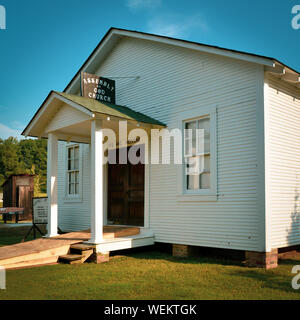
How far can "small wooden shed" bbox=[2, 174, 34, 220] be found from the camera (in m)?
21.1

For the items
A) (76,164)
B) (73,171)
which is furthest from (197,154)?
(73,171)

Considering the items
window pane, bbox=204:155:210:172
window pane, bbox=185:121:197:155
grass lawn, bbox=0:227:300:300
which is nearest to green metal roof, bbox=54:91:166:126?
window pane, bbox=185:121:197:155

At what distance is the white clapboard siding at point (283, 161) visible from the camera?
7.40 metres

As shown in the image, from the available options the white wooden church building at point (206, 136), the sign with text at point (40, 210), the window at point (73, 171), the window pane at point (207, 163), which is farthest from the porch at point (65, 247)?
the window at point (73, 171)

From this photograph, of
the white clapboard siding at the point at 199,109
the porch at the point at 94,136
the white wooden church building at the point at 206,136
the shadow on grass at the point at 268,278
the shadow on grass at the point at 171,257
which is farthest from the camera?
the porch at the point at 94,136

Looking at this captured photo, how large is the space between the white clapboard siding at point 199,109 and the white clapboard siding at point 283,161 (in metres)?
0.41

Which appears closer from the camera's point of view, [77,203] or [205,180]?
[205,180]

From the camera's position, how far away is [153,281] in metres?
6.00

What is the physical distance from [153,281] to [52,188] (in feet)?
15.6

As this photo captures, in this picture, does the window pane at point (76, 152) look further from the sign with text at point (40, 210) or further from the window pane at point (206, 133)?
the window pane at point (206, 133)

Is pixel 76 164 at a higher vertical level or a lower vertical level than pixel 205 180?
higher

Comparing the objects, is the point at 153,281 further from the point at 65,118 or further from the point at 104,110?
the point at 65,118

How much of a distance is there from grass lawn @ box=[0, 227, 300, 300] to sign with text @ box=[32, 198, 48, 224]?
340 centimetres

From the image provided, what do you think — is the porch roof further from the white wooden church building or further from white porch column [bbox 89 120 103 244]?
white porch column [bbox 89 120 103 244]
